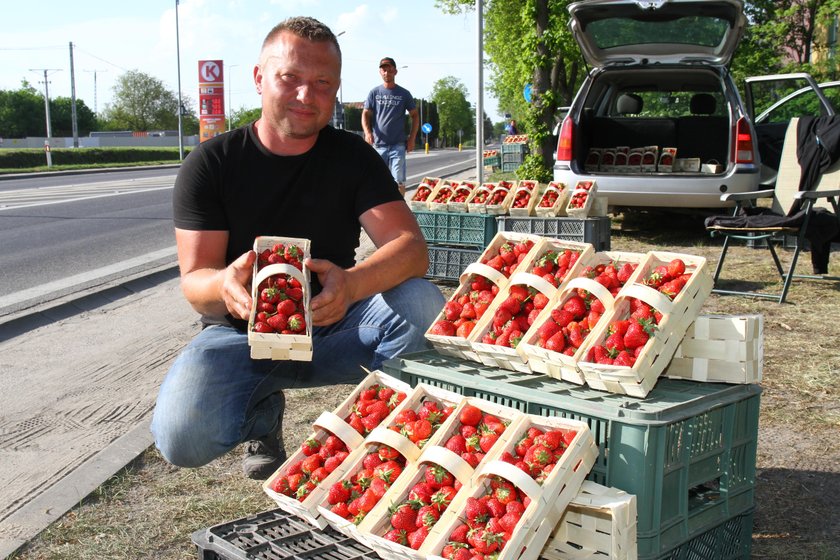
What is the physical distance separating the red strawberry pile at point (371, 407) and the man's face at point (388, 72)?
9498 mm

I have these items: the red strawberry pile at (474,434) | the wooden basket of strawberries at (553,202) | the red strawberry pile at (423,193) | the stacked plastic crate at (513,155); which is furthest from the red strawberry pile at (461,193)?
the stacked plastic crate at (513,155)

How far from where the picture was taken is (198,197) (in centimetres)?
327

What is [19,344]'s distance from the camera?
5891mm

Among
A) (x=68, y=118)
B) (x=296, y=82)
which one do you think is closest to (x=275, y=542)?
(x=296, y=82)

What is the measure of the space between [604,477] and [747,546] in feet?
2.45

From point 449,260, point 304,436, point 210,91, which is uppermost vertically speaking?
point 210,91

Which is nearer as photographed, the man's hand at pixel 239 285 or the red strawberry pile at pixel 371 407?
the red strawberry pile at pixel 371 407

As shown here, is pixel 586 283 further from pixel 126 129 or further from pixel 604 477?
pixel 126 129

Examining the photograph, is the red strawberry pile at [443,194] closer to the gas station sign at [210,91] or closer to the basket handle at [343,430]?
the basket handle at [343,430]

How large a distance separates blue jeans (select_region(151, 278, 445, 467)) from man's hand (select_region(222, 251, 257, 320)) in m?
0.28

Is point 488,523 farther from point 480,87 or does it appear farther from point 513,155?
point 513,155

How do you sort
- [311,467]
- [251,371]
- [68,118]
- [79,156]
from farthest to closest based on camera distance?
[68,118] → [79,156] → [251,371] → [311,467]

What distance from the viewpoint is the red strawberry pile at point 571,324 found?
111 inches

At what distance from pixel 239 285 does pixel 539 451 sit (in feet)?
3.95
